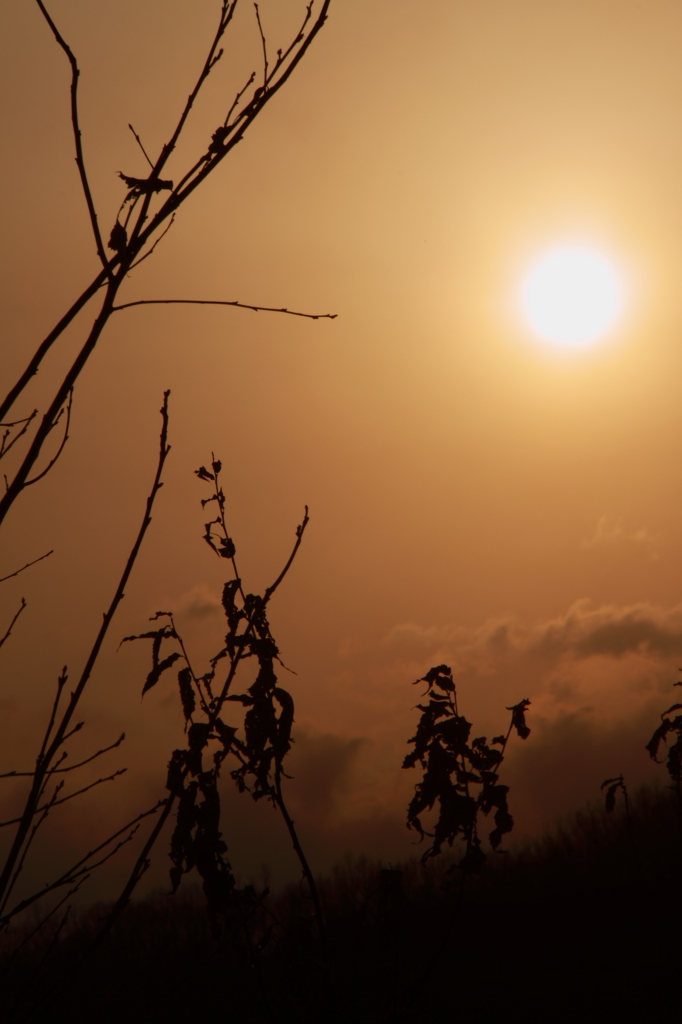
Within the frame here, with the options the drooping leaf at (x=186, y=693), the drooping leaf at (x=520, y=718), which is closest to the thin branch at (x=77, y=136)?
the drooping leaf at (x=186, y=693)

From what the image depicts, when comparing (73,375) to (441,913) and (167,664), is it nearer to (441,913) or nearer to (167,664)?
(167,664)

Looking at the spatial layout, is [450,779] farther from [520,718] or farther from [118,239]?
[118,239]

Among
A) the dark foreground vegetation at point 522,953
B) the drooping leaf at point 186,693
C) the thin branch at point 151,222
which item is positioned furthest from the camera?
the dark foreground vegetation at point 522,953

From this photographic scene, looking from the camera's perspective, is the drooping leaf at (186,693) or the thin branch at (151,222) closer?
the thin branch at (151,222)

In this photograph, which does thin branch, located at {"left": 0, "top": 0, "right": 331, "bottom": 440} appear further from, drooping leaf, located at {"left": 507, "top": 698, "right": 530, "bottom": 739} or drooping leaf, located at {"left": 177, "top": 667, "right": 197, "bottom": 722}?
drooping leaf, located at {"left": 507, "top": 698, "right": 530, "bottom": 739}

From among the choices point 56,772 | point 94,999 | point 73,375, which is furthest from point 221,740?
point 94,999

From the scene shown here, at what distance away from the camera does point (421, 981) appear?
4.25 meters

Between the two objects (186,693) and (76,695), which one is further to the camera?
(186,693)

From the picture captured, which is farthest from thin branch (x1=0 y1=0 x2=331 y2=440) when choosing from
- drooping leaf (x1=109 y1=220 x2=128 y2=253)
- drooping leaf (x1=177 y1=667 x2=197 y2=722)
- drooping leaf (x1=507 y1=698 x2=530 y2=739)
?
drooping leaf (x1=507 y1=698 x2=530 y2=739)

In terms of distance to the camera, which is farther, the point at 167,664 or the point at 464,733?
the point at 464,733

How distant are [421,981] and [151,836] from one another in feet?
9.40

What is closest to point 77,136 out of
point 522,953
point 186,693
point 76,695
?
point 76,695

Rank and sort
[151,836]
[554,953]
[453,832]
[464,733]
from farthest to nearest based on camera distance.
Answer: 1. [554,953]
2. [464,733]
3. [453,832]
4. [151,836]

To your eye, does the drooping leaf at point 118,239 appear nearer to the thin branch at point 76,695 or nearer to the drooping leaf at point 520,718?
the thin branch at point 76,695
